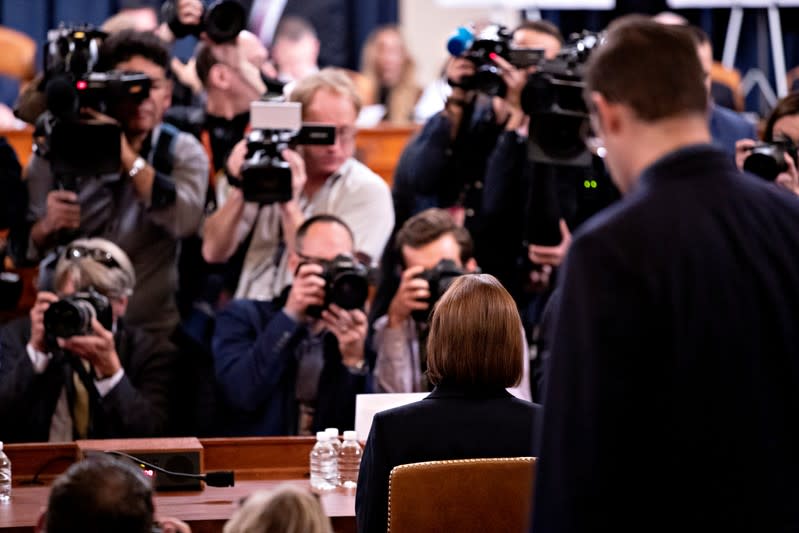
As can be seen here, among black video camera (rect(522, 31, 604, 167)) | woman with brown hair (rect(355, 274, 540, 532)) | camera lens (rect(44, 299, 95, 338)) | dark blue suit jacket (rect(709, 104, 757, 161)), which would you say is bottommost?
camera lens (rect(44, 299, 95, 338))

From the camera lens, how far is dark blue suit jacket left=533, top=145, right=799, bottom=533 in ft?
5.23

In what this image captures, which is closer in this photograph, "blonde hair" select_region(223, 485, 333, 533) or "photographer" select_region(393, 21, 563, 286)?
"blonde hair" select_region(223, 485, 333, 533)

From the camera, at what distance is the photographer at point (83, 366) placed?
11.6ft

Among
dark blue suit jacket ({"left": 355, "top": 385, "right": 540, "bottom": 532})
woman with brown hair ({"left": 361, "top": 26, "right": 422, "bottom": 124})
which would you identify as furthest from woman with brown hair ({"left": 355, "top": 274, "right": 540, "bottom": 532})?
woman with brown hair ({"left": 361, "top": 26, "right": 422, "bottom": 124})

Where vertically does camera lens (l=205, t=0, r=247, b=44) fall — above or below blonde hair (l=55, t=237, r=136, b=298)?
above

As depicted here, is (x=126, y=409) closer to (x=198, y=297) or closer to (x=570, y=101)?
(x=198, y=297)

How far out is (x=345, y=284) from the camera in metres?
3.60

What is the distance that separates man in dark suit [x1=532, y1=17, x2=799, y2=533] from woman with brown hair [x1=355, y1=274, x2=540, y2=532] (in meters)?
0.77

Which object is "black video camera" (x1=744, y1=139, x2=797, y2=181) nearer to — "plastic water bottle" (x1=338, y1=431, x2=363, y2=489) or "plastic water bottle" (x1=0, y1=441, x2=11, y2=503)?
"plastic water bottle" (x1=338, y1=431, x2=363, y2=489)

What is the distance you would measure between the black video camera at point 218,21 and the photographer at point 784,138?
163cm

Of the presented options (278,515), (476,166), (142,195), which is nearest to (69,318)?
(142,195)

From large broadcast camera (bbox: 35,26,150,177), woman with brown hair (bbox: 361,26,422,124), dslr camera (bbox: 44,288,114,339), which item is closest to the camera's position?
dslr camera (bbox: 44,288,114,339)

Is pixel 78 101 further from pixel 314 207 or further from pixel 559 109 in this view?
pixel 559 109

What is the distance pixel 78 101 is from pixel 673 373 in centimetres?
266
